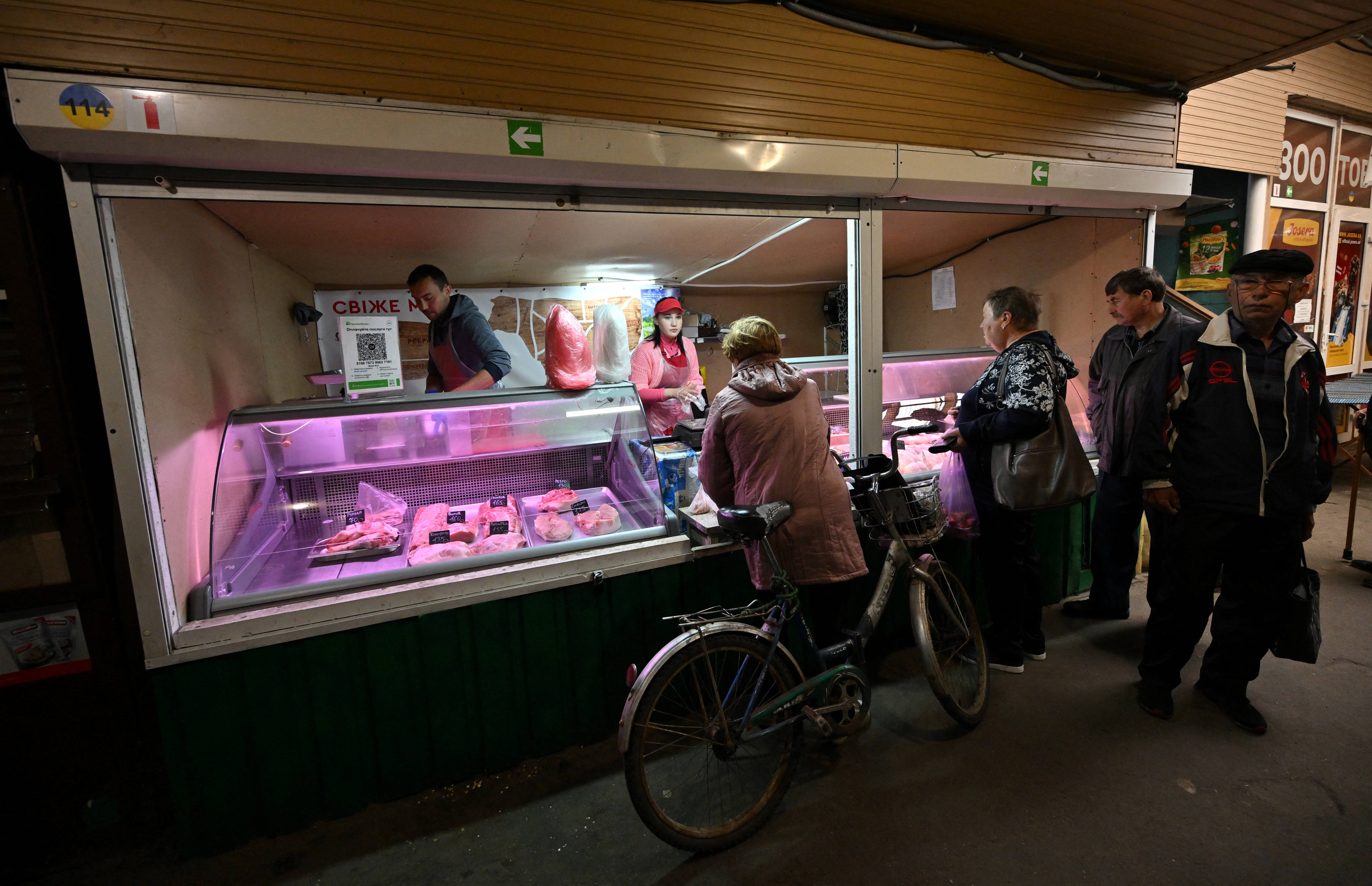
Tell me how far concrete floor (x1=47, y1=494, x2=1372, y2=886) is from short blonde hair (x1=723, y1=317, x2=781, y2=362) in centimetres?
188

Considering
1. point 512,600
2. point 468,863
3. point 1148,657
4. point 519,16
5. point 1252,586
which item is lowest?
point 468,863

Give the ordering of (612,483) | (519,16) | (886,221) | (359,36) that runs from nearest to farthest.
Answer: (359,36) → (519,16) → (612,483) → (886,221)

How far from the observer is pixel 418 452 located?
2973 mm

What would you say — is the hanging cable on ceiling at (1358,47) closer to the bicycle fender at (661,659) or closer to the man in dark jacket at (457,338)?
the bicycle fender at (661,659)

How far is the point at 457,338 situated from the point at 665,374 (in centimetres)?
187

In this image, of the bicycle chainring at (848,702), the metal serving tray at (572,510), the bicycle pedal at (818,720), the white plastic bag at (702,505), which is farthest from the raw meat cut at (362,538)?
the bicycle chainring at (848,702)

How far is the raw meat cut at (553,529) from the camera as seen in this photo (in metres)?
2.80

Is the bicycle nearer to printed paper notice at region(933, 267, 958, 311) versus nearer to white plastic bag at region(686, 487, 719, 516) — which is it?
white plastic bag at region(686, 487, 719, 516)

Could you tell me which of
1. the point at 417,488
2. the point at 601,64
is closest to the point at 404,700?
the point at 417,488

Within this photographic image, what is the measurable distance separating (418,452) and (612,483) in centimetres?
107

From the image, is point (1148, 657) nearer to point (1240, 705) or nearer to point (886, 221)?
point (1240, 705)

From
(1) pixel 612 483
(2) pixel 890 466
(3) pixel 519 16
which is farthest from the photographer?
(1) pixel 612 483

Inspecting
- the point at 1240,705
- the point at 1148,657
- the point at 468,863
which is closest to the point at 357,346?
the point at 468,863

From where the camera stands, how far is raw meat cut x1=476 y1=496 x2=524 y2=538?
2.87 meters
